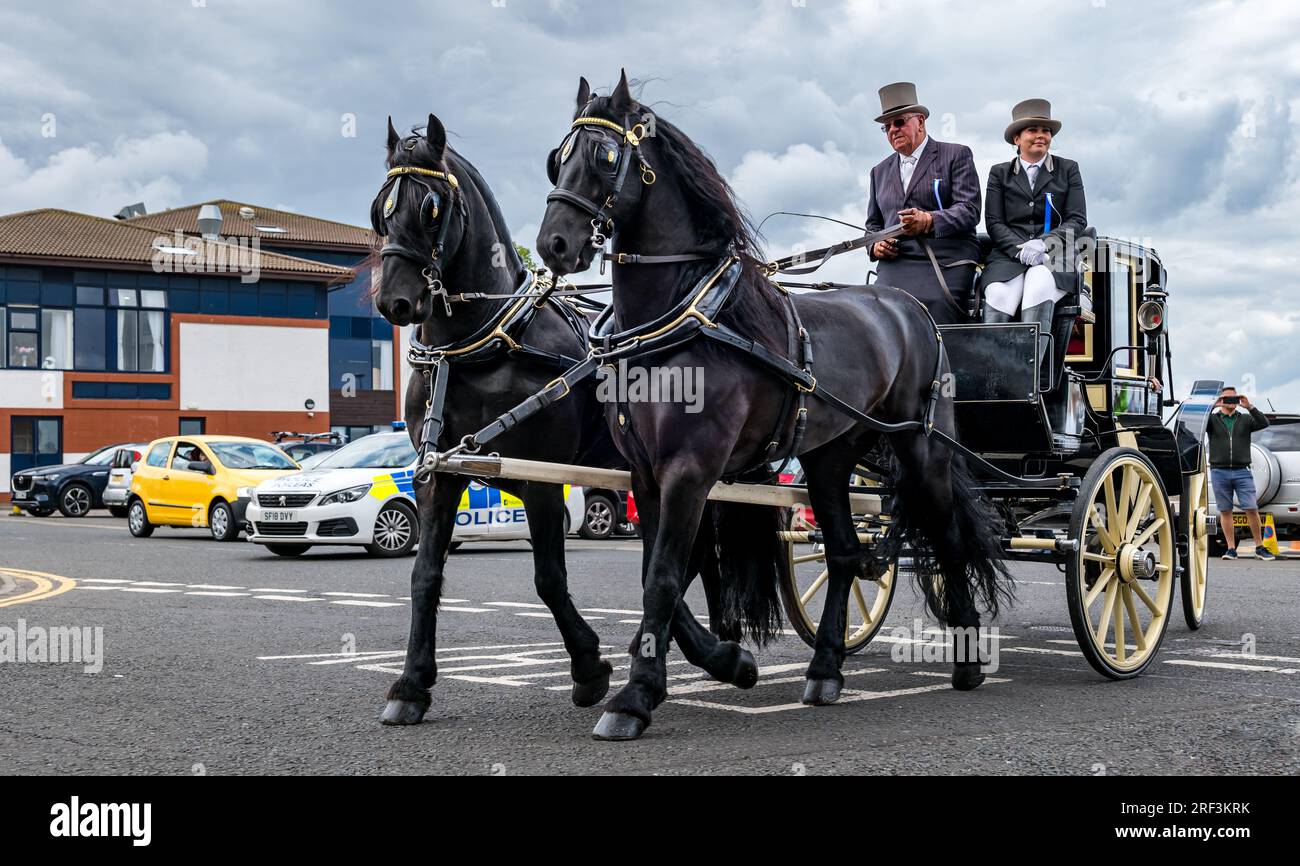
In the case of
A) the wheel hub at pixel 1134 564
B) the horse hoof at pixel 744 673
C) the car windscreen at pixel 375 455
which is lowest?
the horse hoof at pixel 744 673

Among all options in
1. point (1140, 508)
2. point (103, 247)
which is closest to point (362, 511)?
point (1140, 508)

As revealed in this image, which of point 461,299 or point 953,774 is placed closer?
point 953,774

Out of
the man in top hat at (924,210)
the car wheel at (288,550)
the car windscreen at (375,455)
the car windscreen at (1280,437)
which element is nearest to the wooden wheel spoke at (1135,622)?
the man in top hat at (924,210)

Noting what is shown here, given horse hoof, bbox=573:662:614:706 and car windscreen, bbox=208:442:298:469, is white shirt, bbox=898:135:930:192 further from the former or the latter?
car windscreen, bbox=208:442:298:469

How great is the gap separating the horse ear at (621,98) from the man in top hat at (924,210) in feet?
8.34

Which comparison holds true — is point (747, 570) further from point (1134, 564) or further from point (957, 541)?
point (1134, 564)

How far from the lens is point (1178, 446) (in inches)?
363

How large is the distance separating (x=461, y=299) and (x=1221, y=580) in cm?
1040

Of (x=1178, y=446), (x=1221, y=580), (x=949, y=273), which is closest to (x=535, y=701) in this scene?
(x=949, y=273)

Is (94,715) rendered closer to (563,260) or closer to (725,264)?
(563,260)

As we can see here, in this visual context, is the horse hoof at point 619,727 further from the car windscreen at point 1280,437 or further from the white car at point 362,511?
the car windscreen at point 1280,437

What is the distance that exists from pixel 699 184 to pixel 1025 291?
2.89m

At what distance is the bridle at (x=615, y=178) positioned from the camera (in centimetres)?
540

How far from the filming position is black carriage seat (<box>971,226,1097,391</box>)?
7.89m
